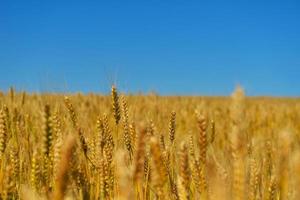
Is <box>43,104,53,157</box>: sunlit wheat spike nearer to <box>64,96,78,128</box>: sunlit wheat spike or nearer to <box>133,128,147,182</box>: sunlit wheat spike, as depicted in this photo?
<box>133,128,147,182</box>: sunlit wheat spike

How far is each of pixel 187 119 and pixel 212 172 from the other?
546 centimetres

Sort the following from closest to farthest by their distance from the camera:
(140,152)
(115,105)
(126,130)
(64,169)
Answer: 1. (64,169)
2. (140,152)
3. (126,130)
4. (115,105)

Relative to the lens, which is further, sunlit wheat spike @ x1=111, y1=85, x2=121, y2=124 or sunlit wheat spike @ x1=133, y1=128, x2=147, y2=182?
sunlit wheat spike @ x1=111, y1=85, x2=121, y2=124

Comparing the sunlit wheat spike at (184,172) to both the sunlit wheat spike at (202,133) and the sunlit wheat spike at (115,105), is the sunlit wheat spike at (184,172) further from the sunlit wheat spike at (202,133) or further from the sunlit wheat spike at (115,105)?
the sunlit wheat spike at (115,105)

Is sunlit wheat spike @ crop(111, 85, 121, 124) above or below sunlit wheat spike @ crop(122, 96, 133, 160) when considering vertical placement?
above

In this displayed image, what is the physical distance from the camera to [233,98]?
3.24 feet

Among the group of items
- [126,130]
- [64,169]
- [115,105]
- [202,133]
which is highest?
[115,105]

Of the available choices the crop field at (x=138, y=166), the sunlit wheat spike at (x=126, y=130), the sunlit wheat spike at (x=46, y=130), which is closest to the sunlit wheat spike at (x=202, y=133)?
the crop field at (x=138, y=166)

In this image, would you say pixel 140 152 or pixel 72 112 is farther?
pixel 72 112

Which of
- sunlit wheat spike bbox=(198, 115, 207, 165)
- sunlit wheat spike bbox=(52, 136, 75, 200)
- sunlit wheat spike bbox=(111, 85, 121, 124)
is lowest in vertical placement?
sunlit wheat spike bbox=(52, 136, 75, 200)

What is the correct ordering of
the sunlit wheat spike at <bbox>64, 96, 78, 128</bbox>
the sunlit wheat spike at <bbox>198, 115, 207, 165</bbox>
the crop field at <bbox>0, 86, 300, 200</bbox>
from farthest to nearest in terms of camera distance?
the sunlit wheat spike at <bbox>64, 96, 78, 128</bbox>, the sunlit wheat spike at <bbox>198, 115, 207, 165</bbox>, the crop field at <bbox>0, 86, 300, 200</bbox>

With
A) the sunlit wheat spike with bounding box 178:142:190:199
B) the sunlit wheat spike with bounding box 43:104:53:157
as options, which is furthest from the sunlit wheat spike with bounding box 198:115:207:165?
the sunlit wheat spike with bounding box 43:104:53:157

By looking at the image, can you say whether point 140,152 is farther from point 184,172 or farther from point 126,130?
point 126,130

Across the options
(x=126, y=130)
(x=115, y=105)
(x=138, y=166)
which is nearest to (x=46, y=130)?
(x=138, y=166)
